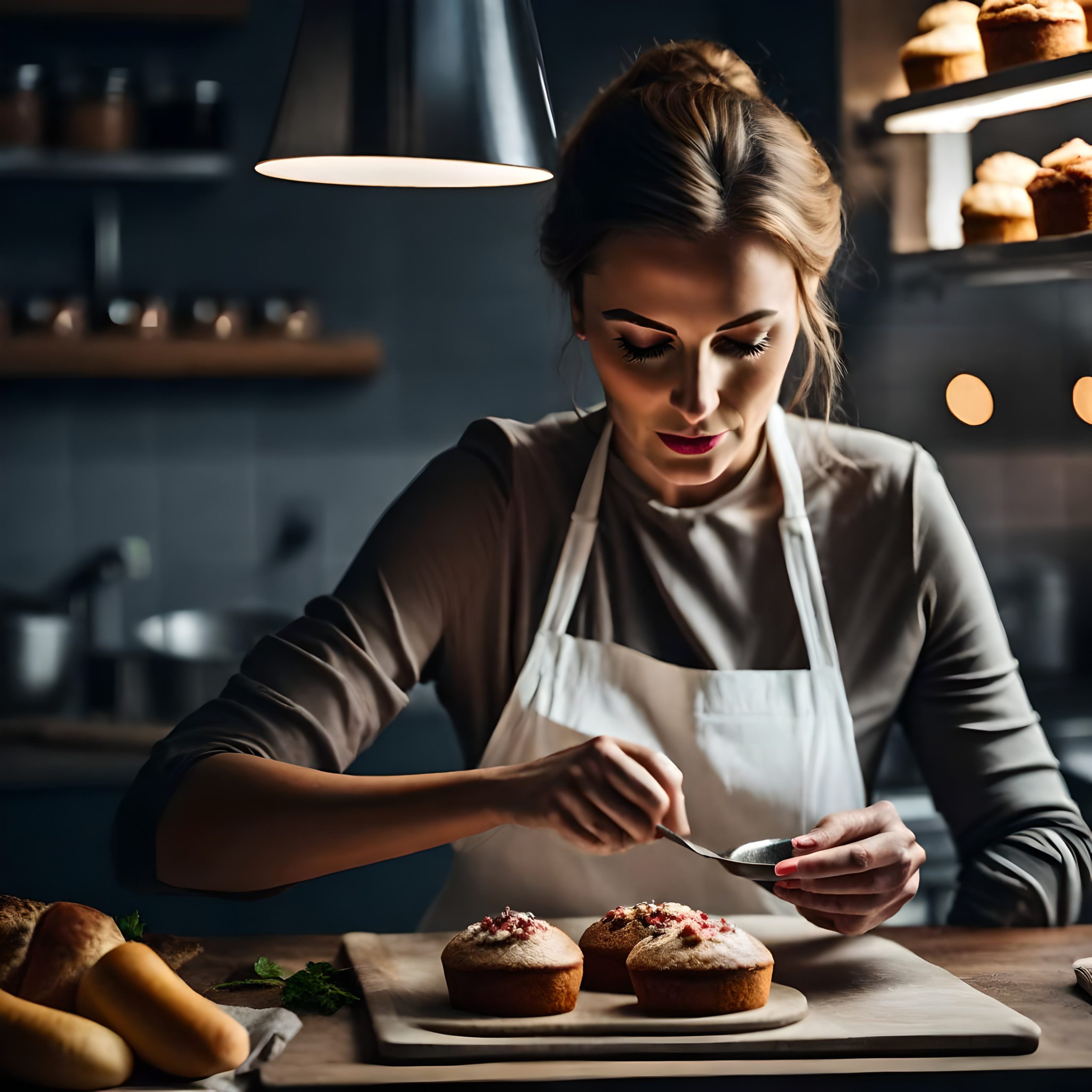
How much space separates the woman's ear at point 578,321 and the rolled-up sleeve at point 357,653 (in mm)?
213

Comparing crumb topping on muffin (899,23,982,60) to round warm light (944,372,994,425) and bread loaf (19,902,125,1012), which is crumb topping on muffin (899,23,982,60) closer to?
round warm light (944,372,994,425)

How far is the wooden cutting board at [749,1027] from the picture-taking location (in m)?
1.12

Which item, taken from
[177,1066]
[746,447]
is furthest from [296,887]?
[177,1066]

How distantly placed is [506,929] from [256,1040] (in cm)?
25

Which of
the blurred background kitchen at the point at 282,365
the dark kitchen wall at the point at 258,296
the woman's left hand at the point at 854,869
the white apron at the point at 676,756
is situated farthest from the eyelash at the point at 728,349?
the dark kitchen wall at the point at 258,296

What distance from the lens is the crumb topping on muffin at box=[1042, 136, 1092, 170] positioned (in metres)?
1.75

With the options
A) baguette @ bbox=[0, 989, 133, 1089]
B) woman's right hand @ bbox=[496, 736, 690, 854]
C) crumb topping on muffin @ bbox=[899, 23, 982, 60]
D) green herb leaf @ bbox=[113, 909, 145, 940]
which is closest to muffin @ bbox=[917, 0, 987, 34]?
crumb topping on muffin @ bbox=[899, 23, 982, 60]

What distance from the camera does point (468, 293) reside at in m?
3.29

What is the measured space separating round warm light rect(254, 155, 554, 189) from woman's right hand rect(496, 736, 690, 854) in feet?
1.71

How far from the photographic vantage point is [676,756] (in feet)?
5.29

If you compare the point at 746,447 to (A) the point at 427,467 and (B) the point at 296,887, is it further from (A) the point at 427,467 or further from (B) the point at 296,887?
(B) the point at 296,887

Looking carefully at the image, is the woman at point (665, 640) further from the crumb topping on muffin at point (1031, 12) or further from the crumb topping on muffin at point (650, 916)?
the crumb topping on muffin at point (1031, 12)

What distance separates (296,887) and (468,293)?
143 centimetres

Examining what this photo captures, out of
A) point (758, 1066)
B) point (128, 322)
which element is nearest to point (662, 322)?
point (758, 1066)
